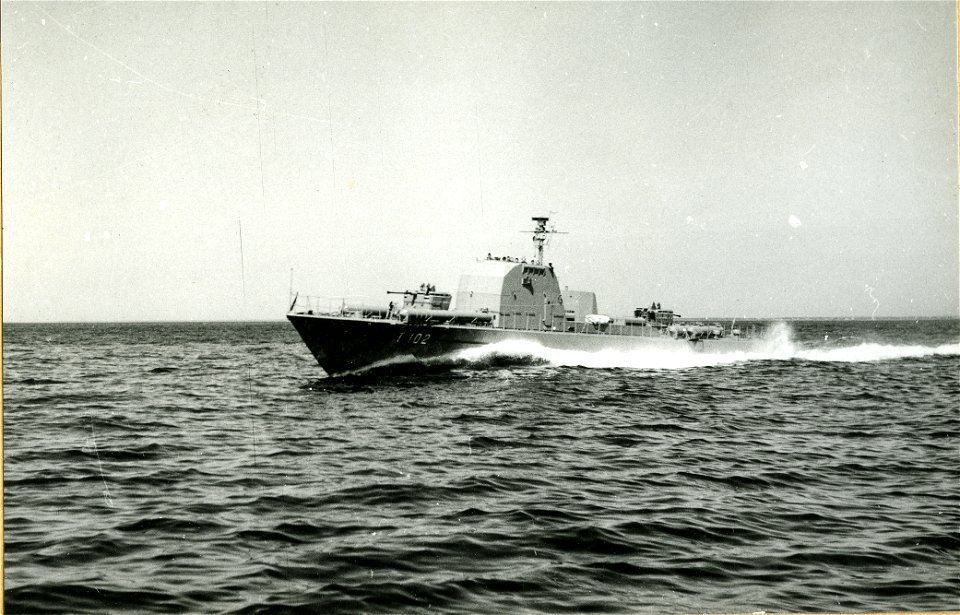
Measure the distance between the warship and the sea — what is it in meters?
5.18

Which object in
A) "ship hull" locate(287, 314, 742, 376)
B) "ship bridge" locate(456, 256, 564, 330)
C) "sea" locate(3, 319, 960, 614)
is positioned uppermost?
"ship bridge" locate(456, 256, 564, 330)

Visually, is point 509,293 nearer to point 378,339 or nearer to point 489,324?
point 489,324

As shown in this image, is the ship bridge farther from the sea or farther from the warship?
the sea

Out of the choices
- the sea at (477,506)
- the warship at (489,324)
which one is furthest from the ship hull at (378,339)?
the sea at (477,506)

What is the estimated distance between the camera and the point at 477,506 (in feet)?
25.7

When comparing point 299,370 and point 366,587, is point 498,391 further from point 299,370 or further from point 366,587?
point 366,587

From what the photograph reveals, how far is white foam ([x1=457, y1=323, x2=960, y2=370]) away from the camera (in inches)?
984

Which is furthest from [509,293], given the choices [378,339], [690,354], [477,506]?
[477,506]

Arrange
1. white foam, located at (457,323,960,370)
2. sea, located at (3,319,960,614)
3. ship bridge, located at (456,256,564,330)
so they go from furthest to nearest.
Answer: ship bridge, located at (456,256,564,330) → white foam, located at (457,323,960,370) → sea, located at (3,319,960,614)

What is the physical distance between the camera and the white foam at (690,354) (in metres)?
25.0

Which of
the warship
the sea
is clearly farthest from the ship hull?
the sea

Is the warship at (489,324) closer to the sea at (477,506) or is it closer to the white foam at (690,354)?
the white foam at (690,354)

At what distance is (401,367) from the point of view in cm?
2295

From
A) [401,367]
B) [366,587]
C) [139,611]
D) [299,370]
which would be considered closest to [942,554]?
[366,587]
